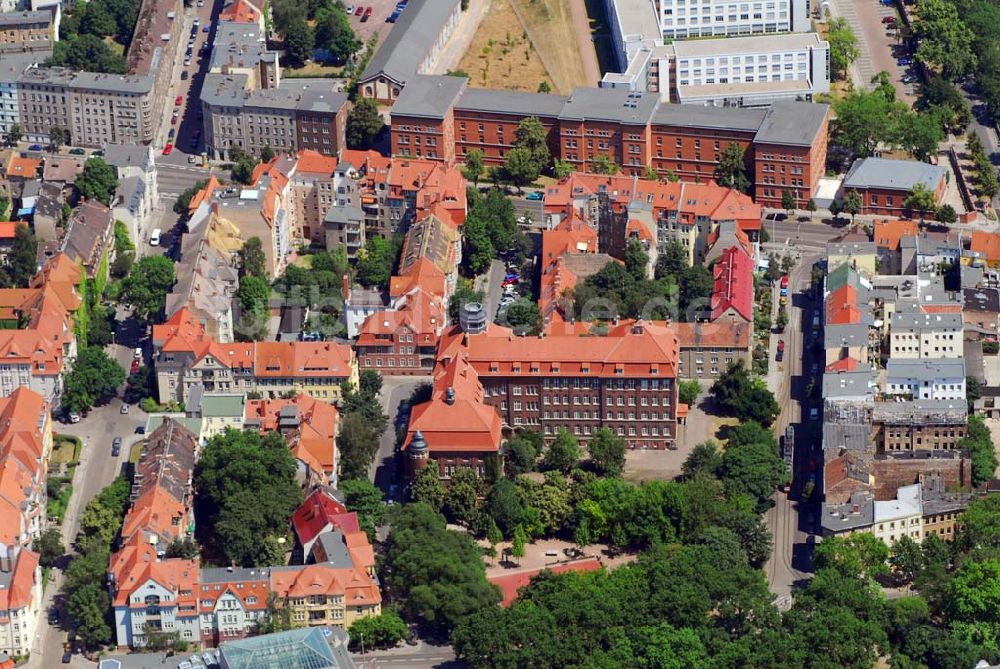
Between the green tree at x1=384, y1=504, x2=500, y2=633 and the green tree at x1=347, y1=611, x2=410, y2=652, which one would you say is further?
the green tree at x1=384, y1=504, x2=500, y2=633

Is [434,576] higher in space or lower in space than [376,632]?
higher

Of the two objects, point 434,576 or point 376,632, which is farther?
point 434,576

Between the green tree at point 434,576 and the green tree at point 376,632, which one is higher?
the green tree at point 434,576

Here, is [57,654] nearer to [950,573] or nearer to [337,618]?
[337,618]

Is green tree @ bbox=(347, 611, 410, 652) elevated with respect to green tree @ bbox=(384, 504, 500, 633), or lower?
lower

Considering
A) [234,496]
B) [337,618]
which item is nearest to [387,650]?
[337,618]

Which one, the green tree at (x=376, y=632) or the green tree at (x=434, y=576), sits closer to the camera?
the green tree at (x=376, y=632)
